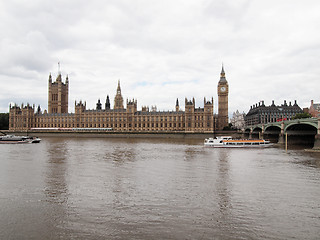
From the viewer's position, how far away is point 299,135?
58.2 m

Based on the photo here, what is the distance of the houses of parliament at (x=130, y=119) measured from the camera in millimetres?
108125

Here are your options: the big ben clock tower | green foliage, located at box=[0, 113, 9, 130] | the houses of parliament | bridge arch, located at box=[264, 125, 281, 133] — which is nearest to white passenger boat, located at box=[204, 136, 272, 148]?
bridge arch, located at box=[264, 125, 281, 133]

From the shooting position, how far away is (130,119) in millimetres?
117500

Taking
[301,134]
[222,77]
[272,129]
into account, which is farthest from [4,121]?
[301,134]

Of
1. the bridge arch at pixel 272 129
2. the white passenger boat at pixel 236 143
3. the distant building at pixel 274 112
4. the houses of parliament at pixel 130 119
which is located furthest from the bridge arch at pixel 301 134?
the distant building at pixel 274 112

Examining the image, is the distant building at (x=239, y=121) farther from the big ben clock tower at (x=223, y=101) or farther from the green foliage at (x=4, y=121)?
the green foliage at (x=4, y=121)

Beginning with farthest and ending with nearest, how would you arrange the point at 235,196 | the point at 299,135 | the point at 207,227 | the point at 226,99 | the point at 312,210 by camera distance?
the point at 226,99 → the point at 299,135 → the point at 235,196 → the point at 312,210 → the point at 207,227

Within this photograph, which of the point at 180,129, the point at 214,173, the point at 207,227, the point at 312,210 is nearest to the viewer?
the point at 207,227

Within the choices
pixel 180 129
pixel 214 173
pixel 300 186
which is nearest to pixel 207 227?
pixel 300 186

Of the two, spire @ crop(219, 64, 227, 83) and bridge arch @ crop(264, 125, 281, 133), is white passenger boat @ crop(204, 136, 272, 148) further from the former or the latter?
spire @ crop(219, 64, 227, 83)

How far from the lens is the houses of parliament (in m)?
108

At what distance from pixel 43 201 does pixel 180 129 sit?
319ft

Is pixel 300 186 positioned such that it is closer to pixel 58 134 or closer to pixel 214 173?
pixel 214 173

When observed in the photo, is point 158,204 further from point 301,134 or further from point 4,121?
point 4,121
